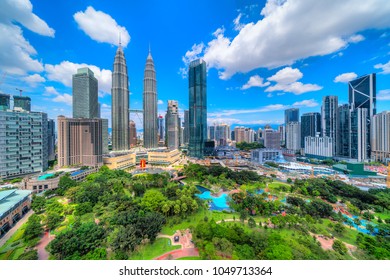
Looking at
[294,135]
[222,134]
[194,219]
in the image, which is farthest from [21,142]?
[222,134]

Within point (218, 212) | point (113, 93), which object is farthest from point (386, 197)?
point (113, 93)

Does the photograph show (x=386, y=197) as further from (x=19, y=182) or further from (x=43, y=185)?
(x=19, y=182)

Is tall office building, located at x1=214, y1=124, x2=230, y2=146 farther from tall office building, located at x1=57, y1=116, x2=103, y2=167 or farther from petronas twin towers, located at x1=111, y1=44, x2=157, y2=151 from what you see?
tall office building, located at x1=57, y1=116, x2=103, y2=167

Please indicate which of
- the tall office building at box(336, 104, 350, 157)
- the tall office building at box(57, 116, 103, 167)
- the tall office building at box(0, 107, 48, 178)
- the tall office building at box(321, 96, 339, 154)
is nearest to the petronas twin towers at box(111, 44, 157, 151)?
the tall office building at box(57, 116, 103, 167)

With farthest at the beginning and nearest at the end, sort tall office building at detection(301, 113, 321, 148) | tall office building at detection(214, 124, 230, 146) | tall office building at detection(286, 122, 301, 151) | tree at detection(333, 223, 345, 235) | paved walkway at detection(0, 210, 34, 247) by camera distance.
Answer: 1. tall office building at detection(214, 124, 230, 146)
2. tall office building at detection(286, 122, 301, 151)
3. tall office building at detection(301, 113, 321, 148)
4. tree at detection(333, 223, 345, 235)
5. paved walkway at detection(0, 210, 34, 247)

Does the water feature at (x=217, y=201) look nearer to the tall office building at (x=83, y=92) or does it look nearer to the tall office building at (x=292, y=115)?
the tall office building at (x=83, y=92)

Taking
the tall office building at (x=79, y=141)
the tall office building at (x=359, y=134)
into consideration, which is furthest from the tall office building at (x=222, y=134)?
the tall office building at (x=79, y=141)

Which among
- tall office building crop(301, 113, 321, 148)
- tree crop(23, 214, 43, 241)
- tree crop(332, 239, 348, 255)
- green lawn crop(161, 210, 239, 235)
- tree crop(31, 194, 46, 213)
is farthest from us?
tall office building crop(301, 113, 321, 148)
